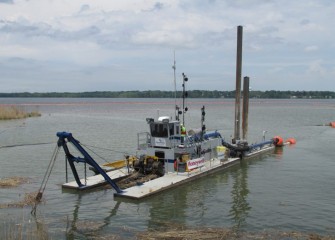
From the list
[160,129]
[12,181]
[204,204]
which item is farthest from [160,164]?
[12,181]

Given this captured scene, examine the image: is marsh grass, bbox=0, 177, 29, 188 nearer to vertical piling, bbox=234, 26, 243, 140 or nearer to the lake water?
the lake water

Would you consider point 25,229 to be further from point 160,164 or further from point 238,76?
point 238,76

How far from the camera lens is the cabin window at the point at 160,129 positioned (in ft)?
71.9

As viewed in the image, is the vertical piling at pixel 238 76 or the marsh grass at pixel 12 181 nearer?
the marsh grass at pixel 12 181

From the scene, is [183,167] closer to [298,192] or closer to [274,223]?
[298,192]

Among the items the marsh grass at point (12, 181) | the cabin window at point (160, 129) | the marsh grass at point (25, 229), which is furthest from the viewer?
the cabin window at point (160, 129)

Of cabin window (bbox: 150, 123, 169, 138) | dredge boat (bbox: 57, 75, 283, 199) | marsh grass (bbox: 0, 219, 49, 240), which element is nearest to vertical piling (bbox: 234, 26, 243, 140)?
dredge boat (bbox: 57, 75, 283, 199)

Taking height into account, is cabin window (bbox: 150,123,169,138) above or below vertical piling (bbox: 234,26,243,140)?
below

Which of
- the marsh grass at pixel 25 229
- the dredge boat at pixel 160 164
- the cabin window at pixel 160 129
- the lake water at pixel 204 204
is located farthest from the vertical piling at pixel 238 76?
the marsh grass at pixel 25 229

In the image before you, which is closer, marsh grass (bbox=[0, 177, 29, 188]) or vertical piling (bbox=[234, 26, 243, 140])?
marsh grass (bbox=[0, 177, 29, 188])

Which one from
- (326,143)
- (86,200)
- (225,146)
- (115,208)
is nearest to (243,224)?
(115,208)

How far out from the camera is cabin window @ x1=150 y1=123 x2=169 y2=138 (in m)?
21.9

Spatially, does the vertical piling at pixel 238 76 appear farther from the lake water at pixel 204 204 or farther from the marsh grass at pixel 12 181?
the marsh grass at pixel 12 181

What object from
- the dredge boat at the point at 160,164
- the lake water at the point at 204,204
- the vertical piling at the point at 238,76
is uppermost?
the vertical piling at the point at 238,76
